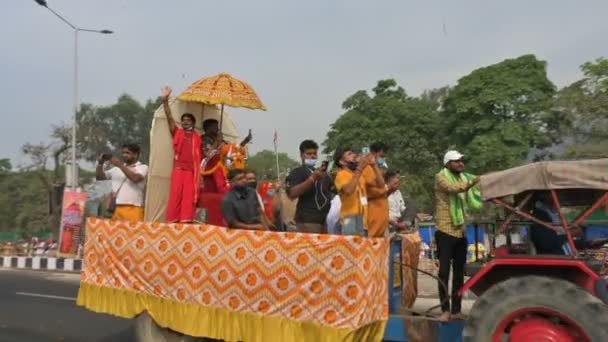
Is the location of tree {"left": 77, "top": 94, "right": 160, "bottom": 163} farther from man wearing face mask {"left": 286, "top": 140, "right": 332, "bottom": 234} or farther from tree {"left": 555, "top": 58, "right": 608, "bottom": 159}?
man wearing face mask {"left": 286, "top": 140, "right": 332, "bottom": 234}

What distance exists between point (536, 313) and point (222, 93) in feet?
13.2

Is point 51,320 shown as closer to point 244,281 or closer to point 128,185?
point 128,185

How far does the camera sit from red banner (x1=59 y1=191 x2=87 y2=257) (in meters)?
18.0

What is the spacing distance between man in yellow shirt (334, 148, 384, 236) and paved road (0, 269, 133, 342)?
3.34 meters

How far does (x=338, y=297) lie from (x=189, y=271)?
1.45 m

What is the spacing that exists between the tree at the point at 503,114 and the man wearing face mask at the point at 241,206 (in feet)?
67.5

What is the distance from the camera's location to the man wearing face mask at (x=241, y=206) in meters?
5.46

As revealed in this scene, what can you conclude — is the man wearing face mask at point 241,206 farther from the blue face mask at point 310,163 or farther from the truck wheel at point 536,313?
the truck wheel at point 536,313

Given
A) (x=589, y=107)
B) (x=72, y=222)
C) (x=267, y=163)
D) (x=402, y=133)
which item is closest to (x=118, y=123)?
(x=267, y=163)

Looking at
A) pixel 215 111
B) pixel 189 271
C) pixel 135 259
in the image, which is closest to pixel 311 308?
pixel 189 271

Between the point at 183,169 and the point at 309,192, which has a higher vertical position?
the point at 183,169

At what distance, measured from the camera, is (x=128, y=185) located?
21.6 ft

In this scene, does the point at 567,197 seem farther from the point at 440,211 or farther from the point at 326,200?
the point at 326,200

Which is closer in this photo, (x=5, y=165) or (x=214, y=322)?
(x=214, y=322)
